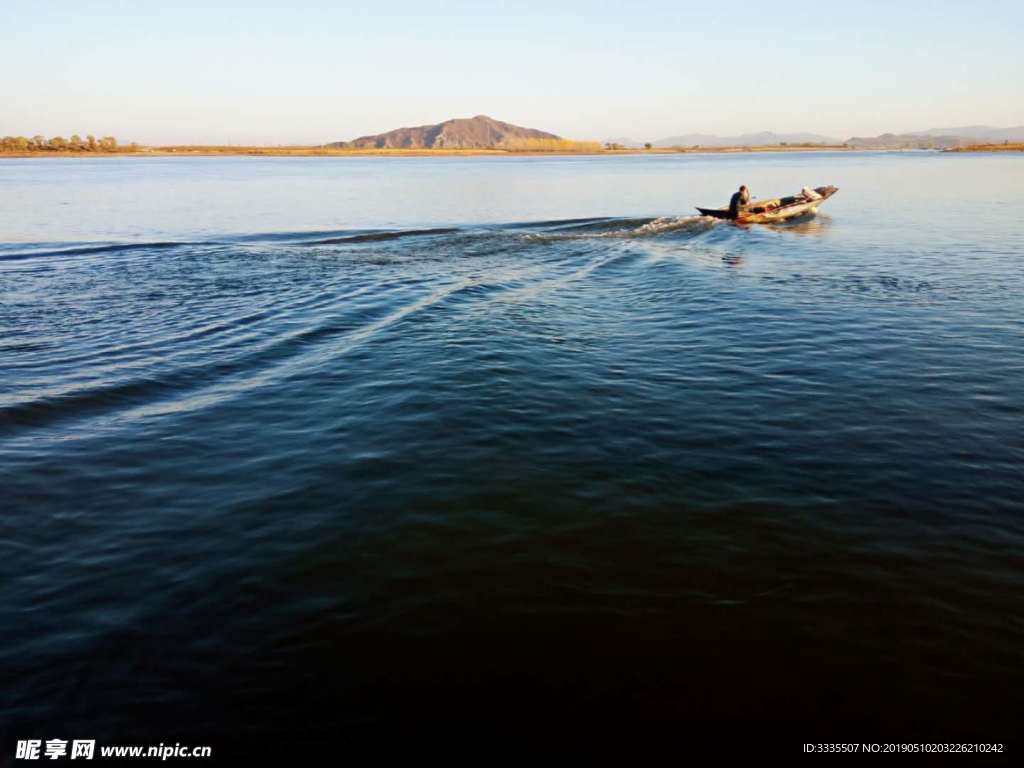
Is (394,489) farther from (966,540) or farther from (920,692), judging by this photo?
(966,540)

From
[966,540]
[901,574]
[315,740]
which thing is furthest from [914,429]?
[315,740]

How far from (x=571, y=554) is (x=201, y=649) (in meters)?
4.18

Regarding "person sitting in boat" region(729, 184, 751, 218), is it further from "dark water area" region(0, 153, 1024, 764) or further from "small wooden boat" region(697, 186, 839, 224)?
"dark water area" region(0, 153, 1024, 764)

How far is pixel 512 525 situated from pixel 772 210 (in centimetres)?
3876

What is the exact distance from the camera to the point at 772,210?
4056 centimetres

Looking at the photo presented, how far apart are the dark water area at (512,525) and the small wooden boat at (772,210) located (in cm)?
2023

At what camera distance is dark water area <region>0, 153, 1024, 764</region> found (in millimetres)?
5684

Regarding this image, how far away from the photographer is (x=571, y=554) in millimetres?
7715

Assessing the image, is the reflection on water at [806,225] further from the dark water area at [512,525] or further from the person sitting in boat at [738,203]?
the dark water area at [512,525]

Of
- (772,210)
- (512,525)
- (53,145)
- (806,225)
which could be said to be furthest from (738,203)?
(53,145)

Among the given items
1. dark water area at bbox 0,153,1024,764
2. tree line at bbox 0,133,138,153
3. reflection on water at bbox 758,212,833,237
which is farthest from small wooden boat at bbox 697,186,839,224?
tree line at bbox 0,133,138,153

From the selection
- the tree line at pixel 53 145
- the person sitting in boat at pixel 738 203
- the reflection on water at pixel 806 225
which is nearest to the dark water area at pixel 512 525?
the reflection on water at pixel 806 225

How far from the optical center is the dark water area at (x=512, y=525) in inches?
224

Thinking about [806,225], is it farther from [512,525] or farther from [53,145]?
[53,145]
